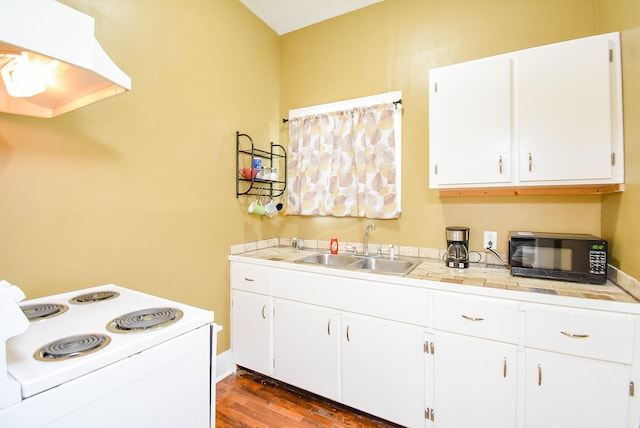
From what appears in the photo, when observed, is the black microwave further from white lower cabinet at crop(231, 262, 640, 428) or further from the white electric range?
the white electric range

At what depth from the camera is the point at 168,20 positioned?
74.8 inches

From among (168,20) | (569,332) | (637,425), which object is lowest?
(637,425)

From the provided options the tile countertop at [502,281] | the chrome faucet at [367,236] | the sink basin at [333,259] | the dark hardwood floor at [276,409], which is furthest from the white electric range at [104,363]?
the chrome faucet at [367,236]

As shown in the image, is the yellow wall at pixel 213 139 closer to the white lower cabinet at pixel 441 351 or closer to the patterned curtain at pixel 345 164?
the patterned curtain at pixel 345 164

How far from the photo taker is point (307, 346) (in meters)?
1.98

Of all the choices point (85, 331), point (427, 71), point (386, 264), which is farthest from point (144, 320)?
point (427, 71)

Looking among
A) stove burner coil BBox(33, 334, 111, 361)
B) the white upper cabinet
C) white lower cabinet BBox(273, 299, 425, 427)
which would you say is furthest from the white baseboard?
the white upper cabinet

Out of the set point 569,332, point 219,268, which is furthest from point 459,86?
point 219,268

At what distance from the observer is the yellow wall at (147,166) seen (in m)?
1.34

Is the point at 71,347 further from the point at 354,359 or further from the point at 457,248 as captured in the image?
the point at 457,248

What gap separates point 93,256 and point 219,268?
87 cm

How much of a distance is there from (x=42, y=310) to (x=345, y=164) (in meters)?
2.09

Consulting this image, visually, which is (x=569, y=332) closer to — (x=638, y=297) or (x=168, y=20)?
(x=638, y=297)

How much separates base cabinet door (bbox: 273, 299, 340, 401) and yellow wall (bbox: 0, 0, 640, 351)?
0.56 meters
